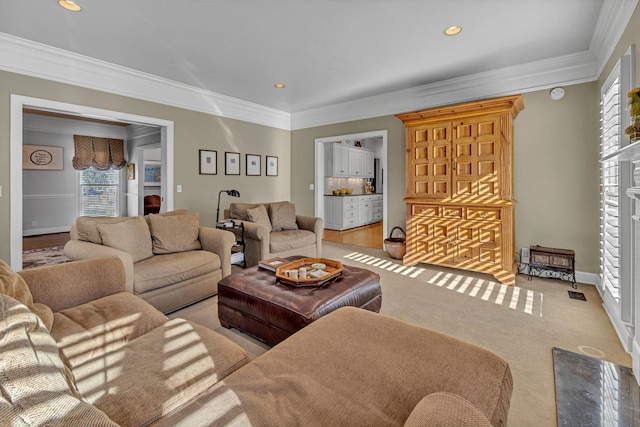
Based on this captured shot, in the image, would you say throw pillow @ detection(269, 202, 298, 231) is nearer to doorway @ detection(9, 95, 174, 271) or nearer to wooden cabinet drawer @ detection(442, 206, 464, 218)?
wooden cabinet drawer @ detection(442, 206, 464, 218)

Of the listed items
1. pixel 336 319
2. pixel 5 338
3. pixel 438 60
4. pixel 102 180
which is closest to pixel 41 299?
pixel 5 338

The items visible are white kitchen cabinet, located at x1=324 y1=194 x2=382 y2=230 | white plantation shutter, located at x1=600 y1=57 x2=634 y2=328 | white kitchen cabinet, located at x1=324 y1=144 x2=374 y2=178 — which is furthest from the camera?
white kitchen cabinet, located at x1=324 y1=144 x2=374 y2=178

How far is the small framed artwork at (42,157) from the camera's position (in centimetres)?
658

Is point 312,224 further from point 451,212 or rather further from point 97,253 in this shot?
point 97,253

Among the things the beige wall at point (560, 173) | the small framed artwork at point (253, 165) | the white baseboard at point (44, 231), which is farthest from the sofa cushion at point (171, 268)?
the white baseboard at point (44, 231)

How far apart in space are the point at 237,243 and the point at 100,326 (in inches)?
99.0

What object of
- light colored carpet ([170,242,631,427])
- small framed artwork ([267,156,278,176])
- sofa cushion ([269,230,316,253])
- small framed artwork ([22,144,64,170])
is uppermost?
small framed artwork ([22,144,64,170])

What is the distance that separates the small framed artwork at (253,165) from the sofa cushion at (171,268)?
110 inches

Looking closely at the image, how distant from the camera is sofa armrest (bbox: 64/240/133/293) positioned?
2336mm

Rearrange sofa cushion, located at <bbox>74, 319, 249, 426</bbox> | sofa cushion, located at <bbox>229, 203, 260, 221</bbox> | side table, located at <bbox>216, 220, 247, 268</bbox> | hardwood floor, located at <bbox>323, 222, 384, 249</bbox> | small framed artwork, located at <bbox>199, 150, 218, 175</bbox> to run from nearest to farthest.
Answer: sofa cushion, located at <bbox>74, 319, 249, 426</bbox>, side table, located at <bbox>216, 220, 247, 268</bbox>, sofa cushion, located at <bbox>229, 203, 260, 221</bbox>, small framed artwork, located at <bbox>199, 150, 218, 175</bbox>, hardwood floor, located at <bbox>323, 222, 384, 249</bbox>

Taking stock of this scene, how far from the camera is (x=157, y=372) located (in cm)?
116

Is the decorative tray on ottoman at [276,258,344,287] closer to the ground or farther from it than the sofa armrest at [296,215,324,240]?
closer to the ground

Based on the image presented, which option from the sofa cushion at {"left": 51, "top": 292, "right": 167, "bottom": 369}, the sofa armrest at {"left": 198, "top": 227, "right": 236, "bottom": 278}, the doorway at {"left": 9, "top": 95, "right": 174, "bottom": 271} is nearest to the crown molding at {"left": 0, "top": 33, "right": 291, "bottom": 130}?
the doorway at {"left": 9, "top": 95, "right": 174, "bottom": 271}

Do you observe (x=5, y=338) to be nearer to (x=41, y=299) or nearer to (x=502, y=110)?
(x=41, y=299)
